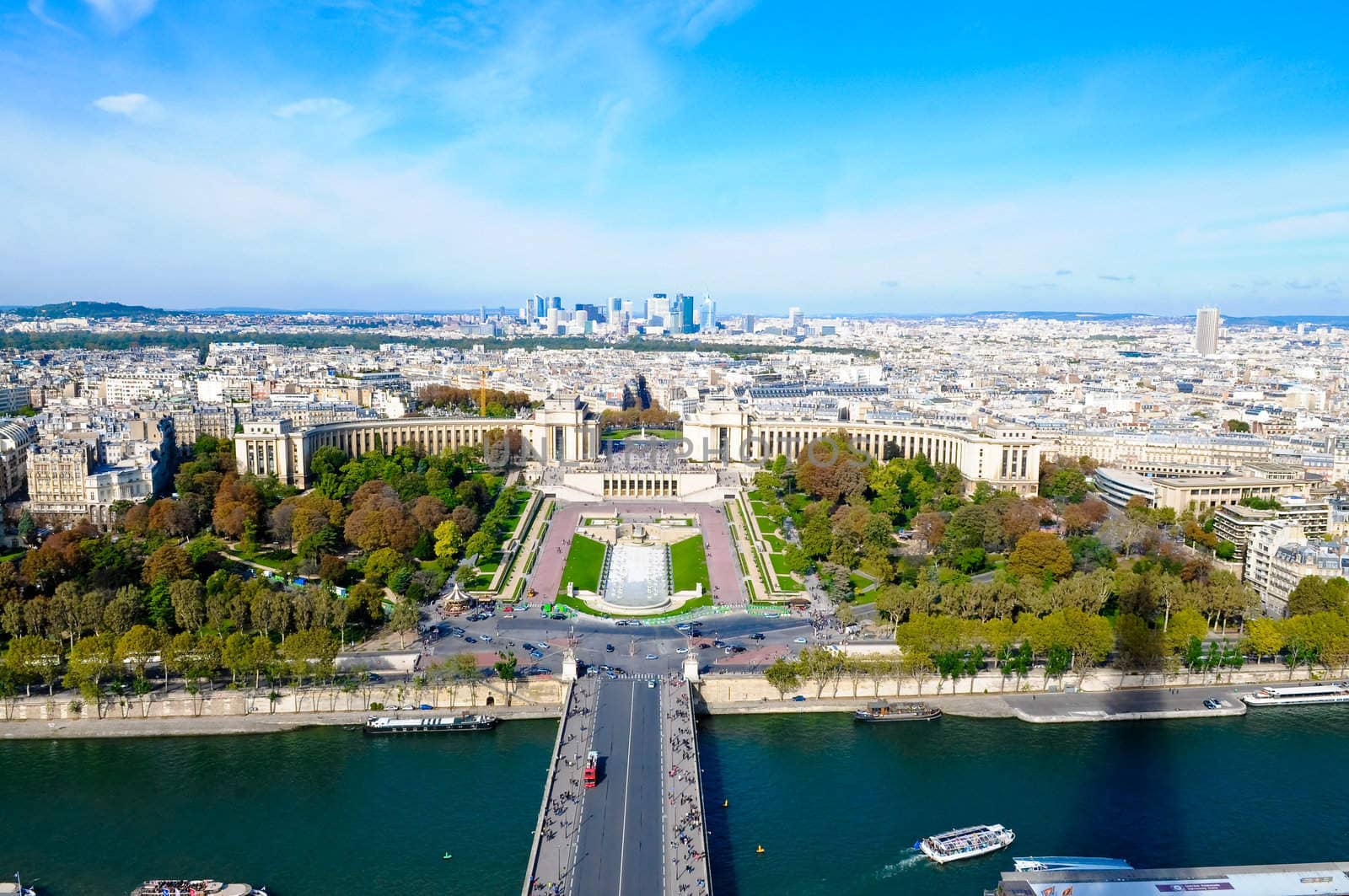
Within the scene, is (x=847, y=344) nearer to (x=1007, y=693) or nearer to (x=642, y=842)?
(x=1007, y=693)

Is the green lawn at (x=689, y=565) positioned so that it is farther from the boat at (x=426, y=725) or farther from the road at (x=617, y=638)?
the boat at (x=426, y=725)

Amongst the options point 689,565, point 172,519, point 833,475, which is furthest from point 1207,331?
point 172,519

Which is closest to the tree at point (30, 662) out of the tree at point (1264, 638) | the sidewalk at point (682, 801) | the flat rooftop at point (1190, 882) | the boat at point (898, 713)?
the sidewalk at point (682, 801)

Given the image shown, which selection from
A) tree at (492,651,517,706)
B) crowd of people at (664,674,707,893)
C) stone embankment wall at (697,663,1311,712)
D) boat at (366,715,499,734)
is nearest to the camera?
crowd of people at (664,674,707,893)

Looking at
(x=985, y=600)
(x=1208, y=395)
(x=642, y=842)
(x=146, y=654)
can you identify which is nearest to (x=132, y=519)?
(x=146, y=654)

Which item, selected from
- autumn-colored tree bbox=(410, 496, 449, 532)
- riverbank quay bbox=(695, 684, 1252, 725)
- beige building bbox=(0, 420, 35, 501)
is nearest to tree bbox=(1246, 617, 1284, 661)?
riverbank quay bbox=(695, 684, 1252, 725)

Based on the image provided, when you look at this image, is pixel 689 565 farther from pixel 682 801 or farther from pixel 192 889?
pixel 192 889

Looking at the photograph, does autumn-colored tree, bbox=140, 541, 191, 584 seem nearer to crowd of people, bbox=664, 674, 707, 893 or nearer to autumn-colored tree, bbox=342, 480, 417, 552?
autumn-colored tree, bbox=342, 480, 417, 552

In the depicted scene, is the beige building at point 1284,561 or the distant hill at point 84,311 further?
the distant hill at point 84,311
